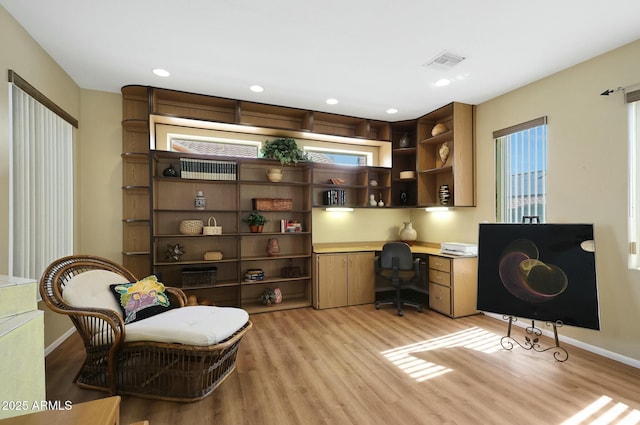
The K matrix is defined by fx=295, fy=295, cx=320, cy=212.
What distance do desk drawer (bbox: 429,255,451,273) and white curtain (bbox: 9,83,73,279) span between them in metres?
4.25

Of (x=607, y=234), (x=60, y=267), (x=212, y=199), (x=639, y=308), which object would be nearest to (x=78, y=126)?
→ (x=212, y=199)

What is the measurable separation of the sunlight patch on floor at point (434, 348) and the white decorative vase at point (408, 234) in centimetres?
177

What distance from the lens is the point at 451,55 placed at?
2.77 m

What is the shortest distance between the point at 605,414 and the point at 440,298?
2.00m

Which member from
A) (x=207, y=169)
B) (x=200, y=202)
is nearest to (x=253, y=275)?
(x=200, y=202)

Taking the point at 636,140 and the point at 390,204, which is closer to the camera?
the point at 636,140

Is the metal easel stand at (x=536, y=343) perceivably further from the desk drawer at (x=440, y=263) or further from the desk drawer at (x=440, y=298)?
the desk drawer at (x=440, y=263)

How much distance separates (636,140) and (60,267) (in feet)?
16.0

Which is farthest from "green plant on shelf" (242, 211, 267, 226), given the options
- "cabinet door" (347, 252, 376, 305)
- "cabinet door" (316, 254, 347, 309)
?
"cabinet door" (347, 252, 376, 305)

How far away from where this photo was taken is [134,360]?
7.04 feet

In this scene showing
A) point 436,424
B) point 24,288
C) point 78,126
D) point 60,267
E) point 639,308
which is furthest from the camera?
point 78,126

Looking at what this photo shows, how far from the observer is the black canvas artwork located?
2.56m

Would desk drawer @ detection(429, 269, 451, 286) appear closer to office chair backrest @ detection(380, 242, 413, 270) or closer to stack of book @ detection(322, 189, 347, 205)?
office chair backrest @ detection(380, 242, 413, 270)

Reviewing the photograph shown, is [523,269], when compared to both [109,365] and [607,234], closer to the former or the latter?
[607,234]
